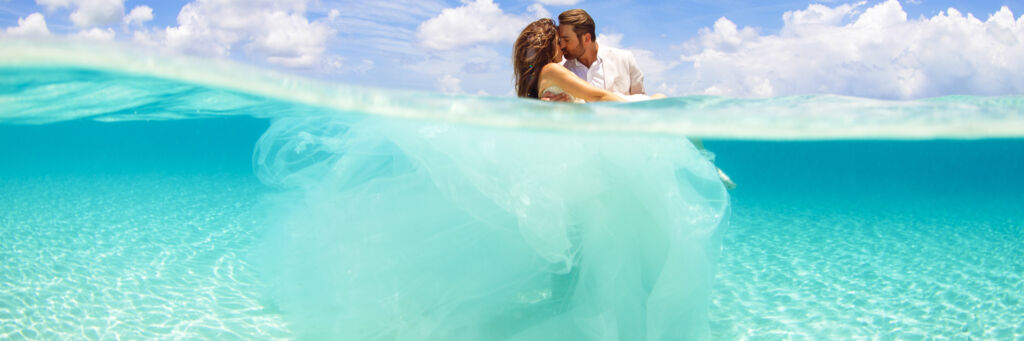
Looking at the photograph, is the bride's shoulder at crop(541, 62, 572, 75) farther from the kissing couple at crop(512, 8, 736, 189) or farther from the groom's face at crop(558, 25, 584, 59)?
the groom's face at crop(558, 25, 584, 59)

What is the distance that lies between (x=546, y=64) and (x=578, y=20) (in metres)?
0.48

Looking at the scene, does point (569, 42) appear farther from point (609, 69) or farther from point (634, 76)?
point (634, 76)

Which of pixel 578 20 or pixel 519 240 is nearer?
pixel 519 240

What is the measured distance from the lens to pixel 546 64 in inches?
177

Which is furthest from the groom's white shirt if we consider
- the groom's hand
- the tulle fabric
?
the tulle fabric

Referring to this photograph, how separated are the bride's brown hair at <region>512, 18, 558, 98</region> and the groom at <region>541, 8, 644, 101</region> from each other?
14 centimetres

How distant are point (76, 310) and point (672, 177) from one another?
227 inches

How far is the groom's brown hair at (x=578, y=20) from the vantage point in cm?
446

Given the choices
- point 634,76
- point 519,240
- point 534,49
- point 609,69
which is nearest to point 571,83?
point 534,49

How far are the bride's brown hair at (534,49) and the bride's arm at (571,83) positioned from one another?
0.10 m

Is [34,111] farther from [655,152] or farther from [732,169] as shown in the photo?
[732,169]

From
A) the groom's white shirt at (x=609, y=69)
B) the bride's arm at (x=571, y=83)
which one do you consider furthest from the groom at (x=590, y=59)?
the bride's arm at (x=571, y=83)

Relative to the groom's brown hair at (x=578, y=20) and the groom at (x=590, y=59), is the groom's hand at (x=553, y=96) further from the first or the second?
the groom's brown hair at (x=578, y=20)

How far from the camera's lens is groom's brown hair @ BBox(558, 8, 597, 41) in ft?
14.6
